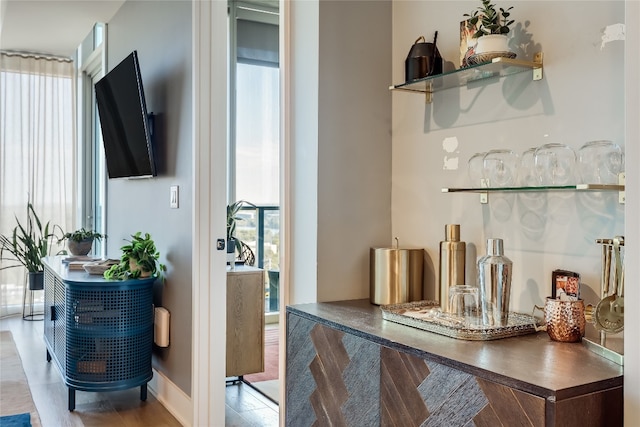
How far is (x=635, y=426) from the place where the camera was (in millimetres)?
1192

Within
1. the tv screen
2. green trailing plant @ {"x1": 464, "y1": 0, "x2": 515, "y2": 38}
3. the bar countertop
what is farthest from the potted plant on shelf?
the tv screen

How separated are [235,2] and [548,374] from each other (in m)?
4.35

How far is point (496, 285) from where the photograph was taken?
1.64 meters

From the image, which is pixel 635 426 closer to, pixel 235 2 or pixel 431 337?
pixel 431 337

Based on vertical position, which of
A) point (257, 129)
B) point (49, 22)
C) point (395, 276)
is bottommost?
point (395, 276)

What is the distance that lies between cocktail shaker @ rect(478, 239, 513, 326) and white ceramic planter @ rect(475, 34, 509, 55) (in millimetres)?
567

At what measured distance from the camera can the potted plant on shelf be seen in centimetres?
172

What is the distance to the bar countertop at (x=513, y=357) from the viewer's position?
1.19 metres

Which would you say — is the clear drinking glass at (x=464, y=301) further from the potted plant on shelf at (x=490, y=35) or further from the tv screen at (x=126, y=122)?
the tv screen at (x=126, y=122)

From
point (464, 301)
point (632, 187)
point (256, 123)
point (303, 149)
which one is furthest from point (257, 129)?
point (632, 187)

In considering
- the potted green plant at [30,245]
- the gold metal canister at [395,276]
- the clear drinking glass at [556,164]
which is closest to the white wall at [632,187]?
the clear drinking glass at [556,164]

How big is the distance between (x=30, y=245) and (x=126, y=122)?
2.56m

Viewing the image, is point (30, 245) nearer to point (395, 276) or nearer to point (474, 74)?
point (395, 276)

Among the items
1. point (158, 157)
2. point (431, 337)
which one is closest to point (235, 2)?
point (158, 157)
